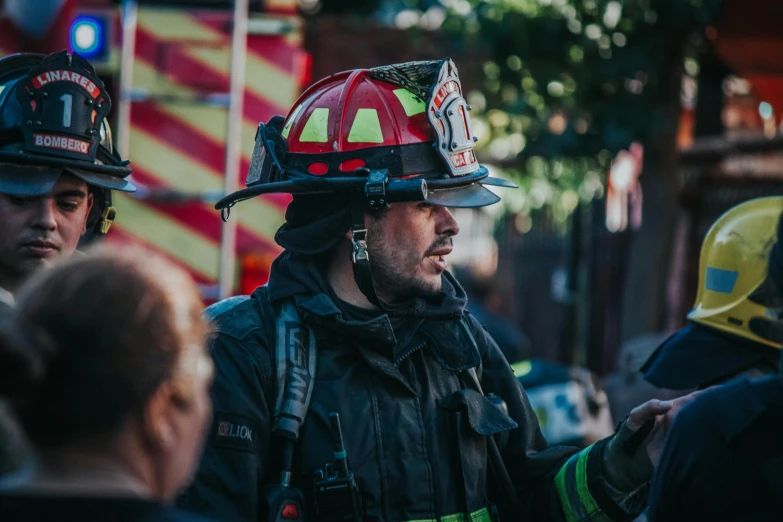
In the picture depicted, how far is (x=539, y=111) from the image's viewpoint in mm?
8172

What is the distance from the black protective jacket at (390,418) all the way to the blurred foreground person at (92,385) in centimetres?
117

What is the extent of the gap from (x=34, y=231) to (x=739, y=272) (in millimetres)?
2172

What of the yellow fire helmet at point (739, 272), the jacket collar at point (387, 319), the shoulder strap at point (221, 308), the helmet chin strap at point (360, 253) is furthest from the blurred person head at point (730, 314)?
the shoulder strap at point (221, 308)

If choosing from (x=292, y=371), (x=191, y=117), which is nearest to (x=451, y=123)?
(x=292, y=371)

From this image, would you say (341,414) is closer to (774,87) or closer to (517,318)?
(774,87)

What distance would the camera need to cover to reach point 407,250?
3.47m

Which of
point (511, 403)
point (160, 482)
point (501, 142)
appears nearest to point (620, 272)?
point (501, 142)

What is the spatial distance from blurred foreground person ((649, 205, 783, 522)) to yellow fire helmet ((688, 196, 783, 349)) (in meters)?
1.16

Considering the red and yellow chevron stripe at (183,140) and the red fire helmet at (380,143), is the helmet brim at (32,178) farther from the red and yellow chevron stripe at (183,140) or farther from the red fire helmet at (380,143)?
the red and yellow chevron stripe at (183,140)

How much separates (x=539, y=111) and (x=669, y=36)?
38.3 inches

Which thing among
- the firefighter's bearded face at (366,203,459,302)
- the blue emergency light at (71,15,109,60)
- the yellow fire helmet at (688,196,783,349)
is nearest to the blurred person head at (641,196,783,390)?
the yellow fire helmet at (688,196,783,349)

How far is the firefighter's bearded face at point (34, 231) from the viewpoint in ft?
12.2

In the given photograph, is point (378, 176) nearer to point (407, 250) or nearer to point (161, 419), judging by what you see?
point (407, 250)

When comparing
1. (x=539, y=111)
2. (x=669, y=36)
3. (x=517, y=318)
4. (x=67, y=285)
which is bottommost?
(x=517, y=318)
